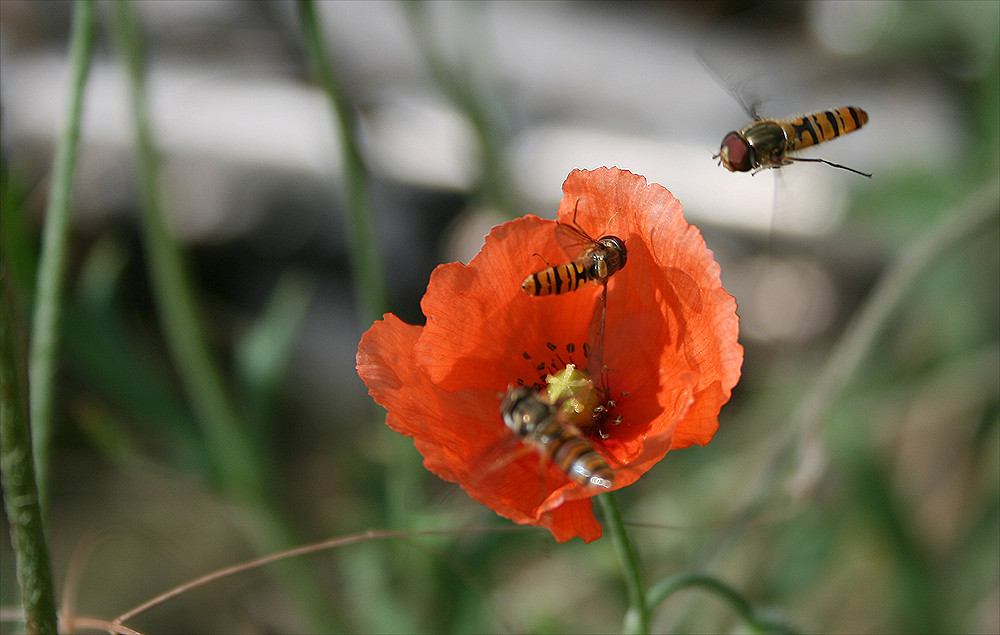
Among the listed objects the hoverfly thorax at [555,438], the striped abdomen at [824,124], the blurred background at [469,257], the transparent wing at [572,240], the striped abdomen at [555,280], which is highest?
the striped abdomen at [824,124]

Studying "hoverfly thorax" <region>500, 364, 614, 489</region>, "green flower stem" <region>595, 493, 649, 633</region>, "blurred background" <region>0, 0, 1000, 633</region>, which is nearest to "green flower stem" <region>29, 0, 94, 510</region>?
"blurred background" <region>0, 0, 1000, 633</region>

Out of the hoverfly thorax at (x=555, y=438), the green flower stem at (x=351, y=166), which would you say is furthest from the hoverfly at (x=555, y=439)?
the green flower stem at (x=351, y=166)

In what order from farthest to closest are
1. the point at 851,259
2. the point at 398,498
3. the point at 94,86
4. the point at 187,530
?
the point at 94,86, the point at 851,259, the point at 187,530, the point at 398,498

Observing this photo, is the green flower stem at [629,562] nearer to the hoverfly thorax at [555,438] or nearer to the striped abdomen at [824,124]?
the hoverfly thorax at [555,438]

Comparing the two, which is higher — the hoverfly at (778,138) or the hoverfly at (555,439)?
the hoverfly at (778,138)

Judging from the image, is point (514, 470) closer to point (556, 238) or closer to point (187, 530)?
point (556, 238)

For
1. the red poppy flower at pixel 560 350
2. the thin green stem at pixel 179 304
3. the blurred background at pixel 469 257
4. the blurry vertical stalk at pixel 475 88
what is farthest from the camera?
the blurry vertical stalk at pixel 475 88

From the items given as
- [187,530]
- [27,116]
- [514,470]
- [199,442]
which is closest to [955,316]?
[514,470]
